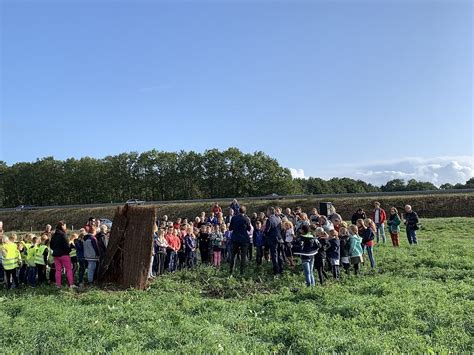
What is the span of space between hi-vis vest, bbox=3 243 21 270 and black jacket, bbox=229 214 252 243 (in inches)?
272

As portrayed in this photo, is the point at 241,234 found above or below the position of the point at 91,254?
above

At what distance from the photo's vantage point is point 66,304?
1058 cm

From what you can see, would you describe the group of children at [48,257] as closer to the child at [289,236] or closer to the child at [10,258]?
the child at [10,258]

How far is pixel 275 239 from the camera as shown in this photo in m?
14.1

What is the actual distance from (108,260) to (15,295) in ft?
8.96

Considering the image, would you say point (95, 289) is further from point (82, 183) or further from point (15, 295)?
point (82, 183)

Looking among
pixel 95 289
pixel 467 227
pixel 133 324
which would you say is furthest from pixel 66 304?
pixel 467 227

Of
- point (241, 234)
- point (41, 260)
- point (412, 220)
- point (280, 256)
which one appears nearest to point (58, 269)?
point (41, 260)

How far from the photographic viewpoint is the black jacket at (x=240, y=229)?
13.8 m

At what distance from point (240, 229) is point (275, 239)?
124cm

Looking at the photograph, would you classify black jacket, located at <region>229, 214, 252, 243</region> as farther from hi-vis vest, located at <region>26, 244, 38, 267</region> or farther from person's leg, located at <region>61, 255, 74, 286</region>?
hi-vis vest, located at <region>26, 244, 38, 267</region>

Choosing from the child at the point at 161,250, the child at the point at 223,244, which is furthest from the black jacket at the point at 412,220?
the child at the point at 161,250

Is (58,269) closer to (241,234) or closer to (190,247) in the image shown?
(190,247)

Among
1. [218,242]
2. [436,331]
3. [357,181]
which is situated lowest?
[436,331]
